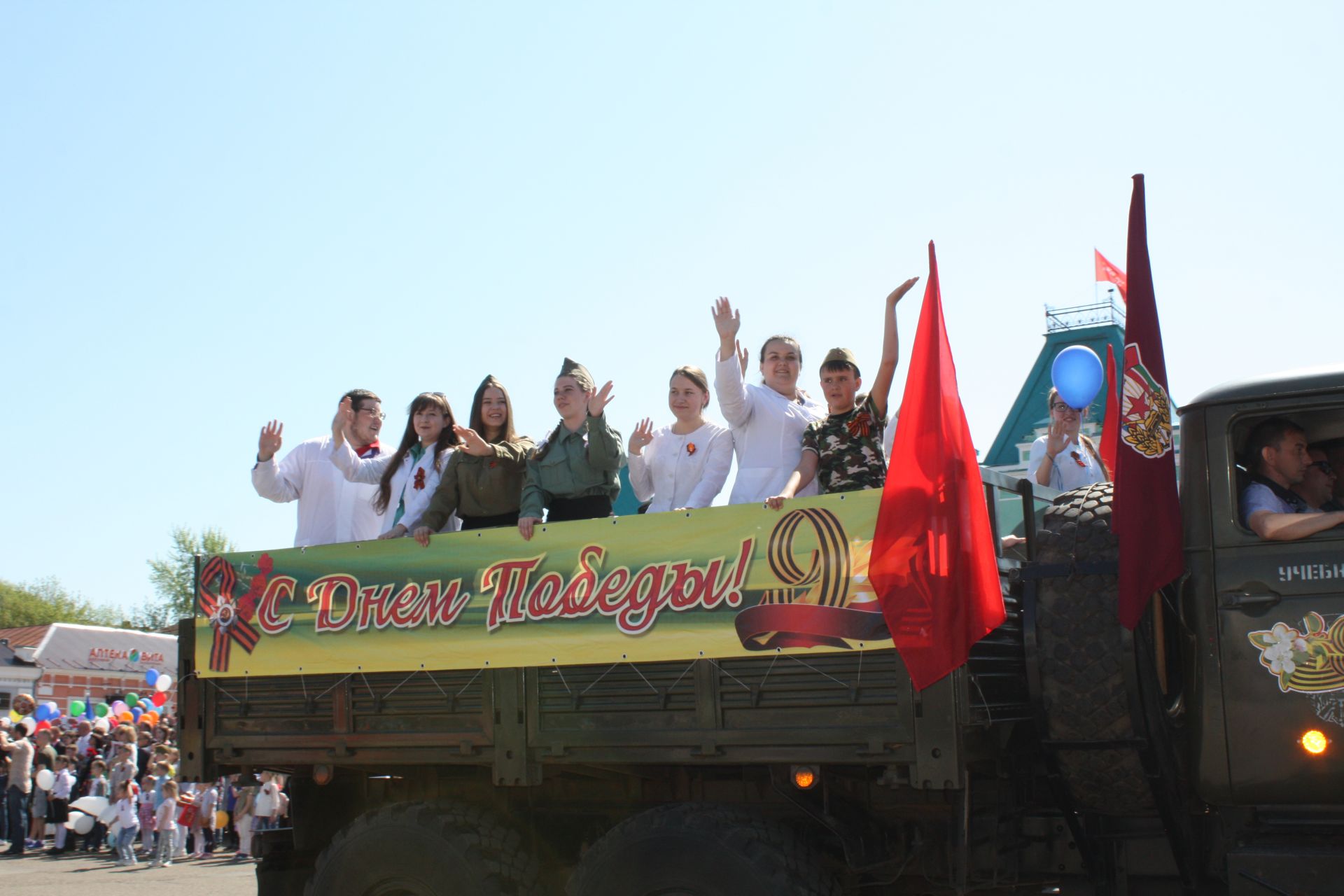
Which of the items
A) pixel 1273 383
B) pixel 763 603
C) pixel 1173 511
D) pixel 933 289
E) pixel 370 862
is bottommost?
pixel 370 862

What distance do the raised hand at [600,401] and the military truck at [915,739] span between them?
91cm

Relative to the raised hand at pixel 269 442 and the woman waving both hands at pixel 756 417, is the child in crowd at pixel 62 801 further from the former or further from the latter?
the woman waving both hands at pixel 756 417

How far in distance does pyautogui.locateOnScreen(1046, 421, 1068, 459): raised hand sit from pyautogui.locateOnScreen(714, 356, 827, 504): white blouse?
126cm

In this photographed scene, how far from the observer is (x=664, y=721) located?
4.94 metres

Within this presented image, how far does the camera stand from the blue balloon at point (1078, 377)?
7.12 meters

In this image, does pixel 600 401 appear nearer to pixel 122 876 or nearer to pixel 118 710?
pixel 122 876

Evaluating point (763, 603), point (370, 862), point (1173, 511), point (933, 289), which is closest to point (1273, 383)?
point (1173, 511)

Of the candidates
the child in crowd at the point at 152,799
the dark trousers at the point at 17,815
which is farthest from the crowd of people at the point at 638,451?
the dark trousers at the point at 17,815

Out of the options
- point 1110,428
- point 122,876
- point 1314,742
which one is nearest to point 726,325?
point 1110,428

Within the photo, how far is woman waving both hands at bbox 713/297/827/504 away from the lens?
6.09m

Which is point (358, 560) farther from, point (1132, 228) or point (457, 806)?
point (1132, 228)

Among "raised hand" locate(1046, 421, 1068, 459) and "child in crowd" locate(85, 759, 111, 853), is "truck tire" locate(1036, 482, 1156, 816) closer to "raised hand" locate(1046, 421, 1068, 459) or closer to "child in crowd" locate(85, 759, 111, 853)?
"raised hand" locate(1046, 421, 1068, 459)

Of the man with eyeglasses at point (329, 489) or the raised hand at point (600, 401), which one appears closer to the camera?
the raised hand at point (600, 401)

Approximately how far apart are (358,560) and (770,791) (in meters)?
2.16
